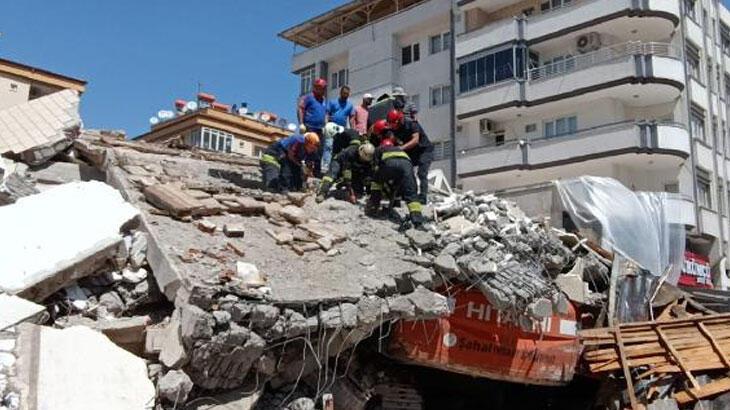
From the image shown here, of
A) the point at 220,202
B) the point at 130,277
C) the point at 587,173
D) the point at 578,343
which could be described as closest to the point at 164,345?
the point at 130,277

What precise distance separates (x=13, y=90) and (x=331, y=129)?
19.8m

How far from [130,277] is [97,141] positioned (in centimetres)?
443

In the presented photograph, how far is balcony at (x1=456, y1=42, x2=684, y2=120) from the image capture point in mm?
23828

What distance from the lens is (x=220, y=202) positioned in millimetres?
8188

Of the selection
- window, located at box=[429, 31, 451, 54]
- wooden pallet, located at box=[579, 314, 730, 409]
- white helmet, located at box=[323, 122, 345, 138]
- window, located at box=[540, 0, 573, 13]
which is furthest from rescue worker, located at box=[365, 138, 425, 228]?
window, located at box=[429, 31, 451, 54]

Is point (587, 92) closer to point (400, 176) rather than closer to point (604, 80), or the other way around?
point (604, 80)

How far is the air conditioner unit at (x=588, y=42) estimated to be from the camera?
1012 inches

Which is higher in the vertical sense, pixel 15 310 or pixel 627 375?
pixel 15 310

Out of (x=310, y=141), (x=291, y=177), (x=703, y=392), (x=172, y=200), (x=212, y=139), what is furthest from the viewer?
(x=212, y=139)

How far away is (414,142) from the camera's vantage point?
9.12m

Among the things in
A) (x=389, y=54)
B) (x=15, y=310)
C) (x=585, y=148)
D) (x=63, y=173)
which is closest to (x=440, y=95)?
(x=389, y=54)

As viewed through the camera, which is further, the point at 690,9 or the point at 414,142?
the point at 690,9

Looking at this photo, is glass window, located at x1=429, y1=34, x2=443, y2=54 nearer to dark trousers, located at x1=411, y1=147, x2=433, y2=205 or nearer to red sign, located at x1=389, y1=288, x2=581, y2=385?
dark trousers, located at x1=411, y1=147, x2=433, y2=205

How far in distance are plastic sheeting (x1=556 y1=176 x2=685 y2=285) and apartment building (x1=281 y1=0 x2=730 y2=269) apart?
11.5 meters
